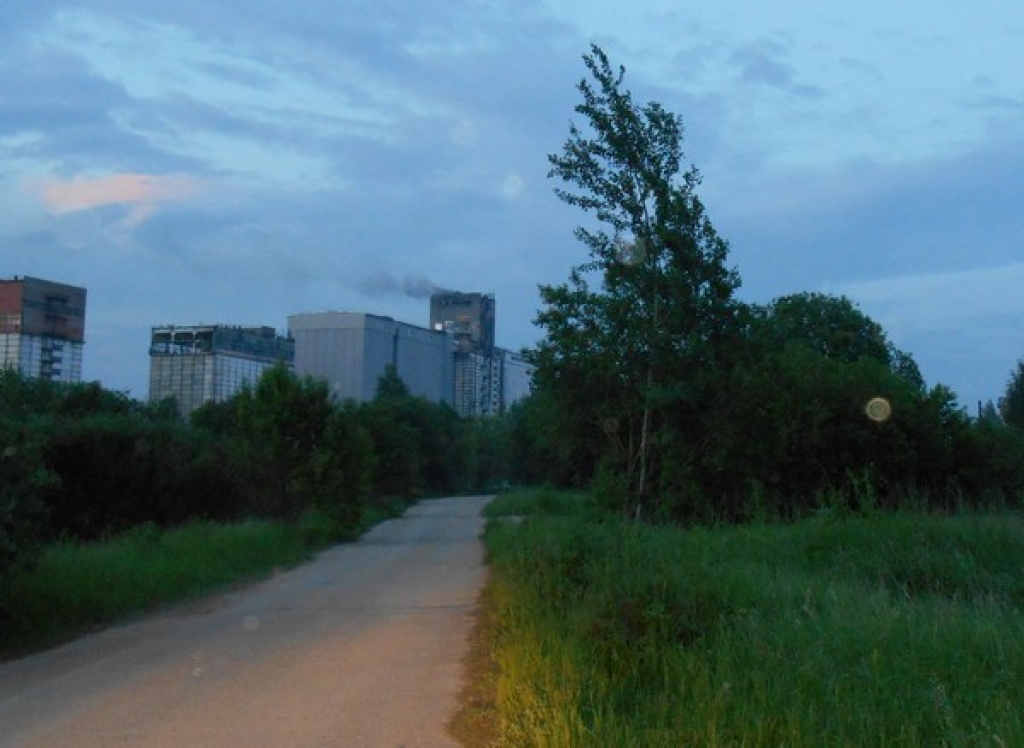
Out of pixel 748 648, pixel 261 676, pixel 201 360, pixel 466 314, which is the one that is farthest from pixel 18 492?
pixel 466 314

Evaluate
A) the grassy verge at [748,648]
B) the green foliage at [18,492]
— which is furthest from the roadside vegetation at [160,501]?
the grassy verge at [748,648]

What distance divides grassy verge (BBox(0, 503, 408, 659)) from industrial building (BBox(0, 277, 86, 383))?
4033cm

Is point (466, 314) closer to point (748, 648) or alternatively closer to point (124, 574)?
point (124, 574)

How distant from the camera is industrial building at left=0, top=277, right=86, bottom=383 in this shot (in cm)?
6247

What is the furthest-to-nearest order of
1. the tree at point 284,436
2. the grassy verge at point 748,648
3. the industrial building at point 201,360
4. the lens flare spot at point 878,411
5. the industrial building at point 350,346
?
the industrial building at point 350,346 < the industrial building at point 201,360 < the tree at point 284,436 < the lens flare spot at point 878,411 < the grassy verge at point 748,648

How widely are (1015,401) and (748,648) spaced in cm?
6095

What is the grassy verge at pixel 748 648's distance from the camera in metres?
6.02

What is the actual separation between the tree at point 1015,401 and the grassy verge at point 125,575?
150 feet

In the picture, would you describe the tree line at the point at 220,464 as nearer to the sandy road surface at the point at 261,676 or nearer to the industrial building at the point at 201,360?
the sandy road surface at the point at 261,676

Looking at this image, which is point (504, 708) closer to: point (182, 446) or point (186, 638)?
point (186, 638)

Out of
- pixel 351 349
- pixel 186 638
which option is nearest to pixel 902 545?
pixel 186 638

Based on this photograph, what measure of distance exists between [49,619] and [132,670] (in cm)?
434

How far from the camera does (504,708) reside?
8.08 metres

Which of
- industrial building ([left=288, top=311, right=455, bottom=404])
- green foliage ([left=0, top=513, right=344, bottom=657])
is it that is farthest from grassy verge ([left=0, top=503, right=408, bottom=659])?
industrial building ([left=288, top=311, right=455, bottom=404])
